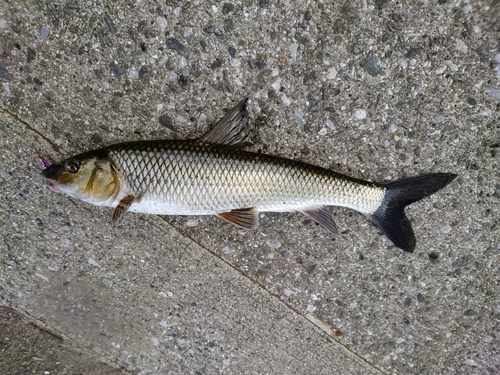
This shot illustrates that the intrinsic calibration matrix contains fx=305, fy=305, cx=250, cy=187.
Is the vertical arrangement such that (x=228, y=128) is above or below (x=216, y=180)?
above

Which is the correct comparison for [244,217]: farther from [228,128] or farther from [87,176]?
[87,176]

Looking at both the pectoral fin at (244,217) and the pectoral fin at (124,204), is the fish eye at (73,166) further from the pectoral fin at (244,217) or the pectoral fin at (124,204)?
the pectoral fin at (244,217)

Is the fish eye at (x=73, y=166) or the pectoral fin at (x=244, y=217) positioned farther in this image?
the pectoral fin at (x=244, y=217)

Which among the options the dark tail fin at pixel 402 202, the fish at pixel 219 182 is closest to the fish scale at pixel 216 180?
the fish at pixel 219 182

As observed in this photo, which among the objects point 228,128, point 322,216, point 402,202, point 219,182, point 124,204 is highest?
point 402,202

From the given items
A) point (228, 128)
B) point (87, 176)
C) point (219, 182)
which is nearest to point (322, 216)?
point (219, 182)

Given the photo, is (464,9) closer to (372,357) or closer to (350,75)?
(350,75)

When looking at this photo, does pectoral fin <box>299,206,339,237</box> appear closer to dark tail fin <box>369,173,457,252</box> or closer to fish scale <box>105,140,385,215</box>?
fish scale <box>105,140,385,215</box>

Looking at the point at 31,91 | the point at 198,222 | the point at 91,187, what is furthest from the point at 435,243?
the point at 31,91
